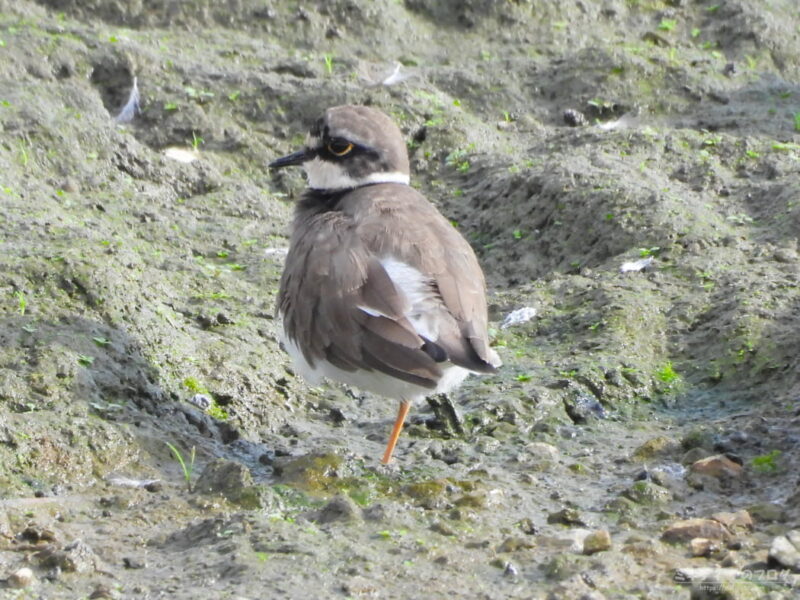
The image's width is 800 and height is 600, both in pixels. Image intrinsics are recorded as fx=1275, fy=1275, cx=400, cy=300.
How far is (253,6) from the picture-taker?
10281 mm

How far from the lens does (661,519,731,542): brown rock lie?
4676 millimetres

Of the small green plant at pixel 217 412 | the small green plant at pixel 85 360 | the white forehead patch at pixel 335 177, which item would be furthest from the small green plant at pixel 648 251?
the small green plant at pixel 85 360

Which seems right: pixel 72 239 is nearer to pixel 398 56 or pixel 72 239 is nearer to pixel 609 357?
pixel 609 357

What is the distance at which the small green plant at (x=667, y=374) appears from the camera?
21.2 ft

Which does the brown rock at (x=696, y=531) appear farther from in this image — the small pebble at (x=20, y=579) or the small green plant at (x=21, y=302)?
the small green plant at (x=21, y=302)

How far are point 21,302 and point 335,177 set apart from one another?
1751mm

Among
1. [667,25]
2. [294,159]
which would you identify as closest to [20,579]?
[294,159]

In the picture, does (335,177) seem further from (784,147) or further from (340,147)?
(784,147)

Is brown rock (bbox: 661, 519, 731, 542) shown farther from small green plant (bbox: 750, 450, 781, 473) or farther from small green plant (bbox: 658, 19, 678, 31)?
small green plant (bbox: 658, 19, 678, 31)

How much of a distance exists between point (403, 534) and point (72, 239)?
2.91m

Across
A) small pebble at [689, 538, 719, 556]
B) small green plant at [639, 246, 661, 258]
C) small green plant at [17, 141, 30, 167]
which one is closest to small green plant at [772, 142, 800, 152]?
small green plant at [639, 246, 661, 258]

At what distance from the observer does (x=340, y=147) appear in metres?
6.69

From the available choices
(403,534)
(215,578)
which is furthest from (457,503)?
(215,578)

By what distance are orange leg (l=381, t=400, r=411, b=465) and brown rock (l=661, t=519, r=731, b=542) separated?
1.40 meters
